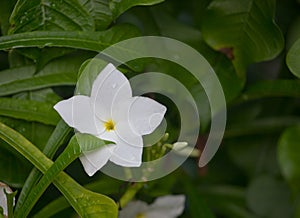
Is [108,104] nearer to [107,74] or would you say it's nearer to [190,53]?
[107,74]

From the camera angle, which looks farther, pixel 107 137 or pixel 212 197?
pixel 212 197

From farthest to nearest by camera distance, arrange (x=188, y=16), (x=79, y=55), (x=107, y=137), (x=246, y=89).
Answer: (x=188, y=16) → (x=246, y=89) → (x=79, y=55) → (x=107, y=137)

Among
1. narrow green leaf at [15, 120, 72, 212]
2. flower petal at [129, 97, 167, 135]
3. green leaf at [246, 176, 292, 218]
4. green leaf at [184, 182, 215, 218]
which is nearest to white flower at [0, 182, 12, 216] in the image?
narrow green leaf at [15, 120, 72, 212]

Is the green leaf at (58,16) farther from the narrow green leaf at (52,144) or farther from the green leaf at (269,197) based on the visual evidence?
the green leaf at (269,197)

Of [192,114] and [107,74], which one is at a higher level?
[107,74]

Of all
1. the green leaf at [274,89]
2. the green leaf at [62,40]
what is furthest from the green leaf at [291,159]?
the green leaf at [62,40]

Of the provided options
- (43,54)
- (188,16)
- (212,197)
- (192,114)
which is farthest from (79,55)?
(212,197)
